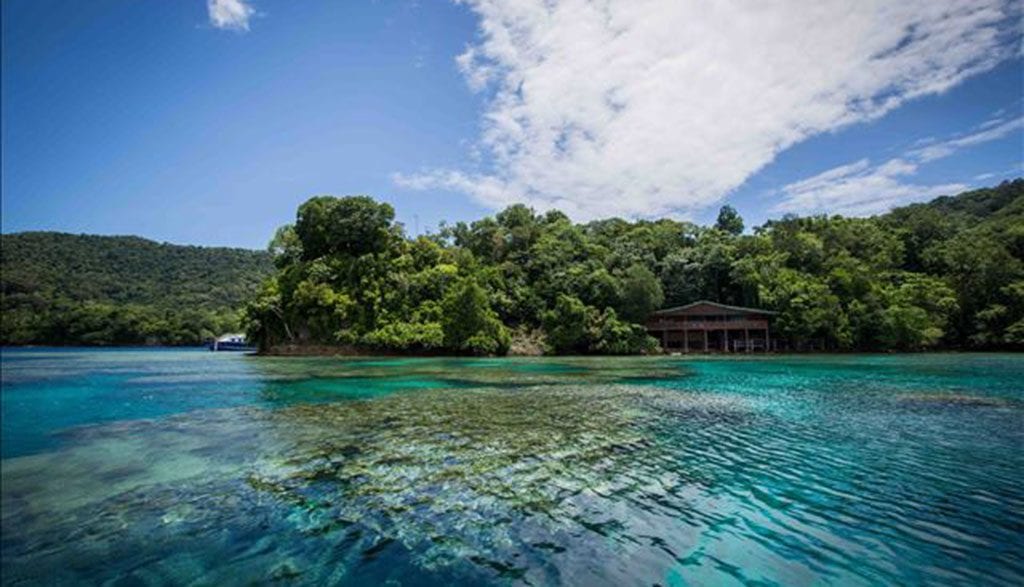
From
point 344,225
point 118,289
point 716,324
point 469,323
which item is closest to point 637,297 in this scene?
point 716,324

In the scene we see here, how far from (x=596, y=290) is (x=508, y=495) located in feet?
161

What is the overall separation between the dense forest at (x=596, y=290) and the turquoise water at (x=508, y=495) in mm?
38076

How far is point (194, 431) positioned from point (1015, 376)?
35898 millimetres

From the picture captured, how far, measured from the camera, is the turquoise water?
4867 mm

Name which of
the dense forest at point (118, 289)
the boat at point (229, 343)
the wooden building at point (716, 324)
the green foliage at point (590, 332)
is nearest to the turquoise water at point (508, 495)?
the dense forest at point (118, 289)

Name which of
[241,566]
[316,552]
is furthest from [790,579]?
[241,566]

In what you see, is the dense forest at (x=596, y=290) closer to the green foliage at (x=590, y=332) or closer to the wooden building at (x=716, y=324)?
the green foliage at (x=590, y=332)

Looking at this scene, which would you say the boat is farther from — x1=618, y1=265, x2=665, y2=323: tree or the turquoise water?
the turquoise water

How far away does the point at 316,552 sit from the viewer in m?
5.20

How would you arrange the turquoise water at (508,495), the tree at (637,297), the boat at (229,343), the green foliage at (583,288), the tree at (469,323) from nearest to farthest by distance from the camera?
the turquoise water at (508,495)
the tree at (469,323)
the green foliage at (583,288)
the tree at (637,297)
the boat at (229,343)

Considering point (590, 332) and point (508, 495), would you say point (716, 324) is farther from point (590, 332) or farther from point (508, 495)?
point (508, 495)

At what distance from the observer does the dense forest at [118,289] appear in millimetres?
4602

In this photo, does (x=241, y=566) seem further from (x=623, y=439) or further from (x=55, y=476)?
(x=623, y=439)

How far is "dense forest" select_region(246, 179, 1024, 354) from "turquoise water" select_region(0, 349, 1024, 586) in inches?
1499
